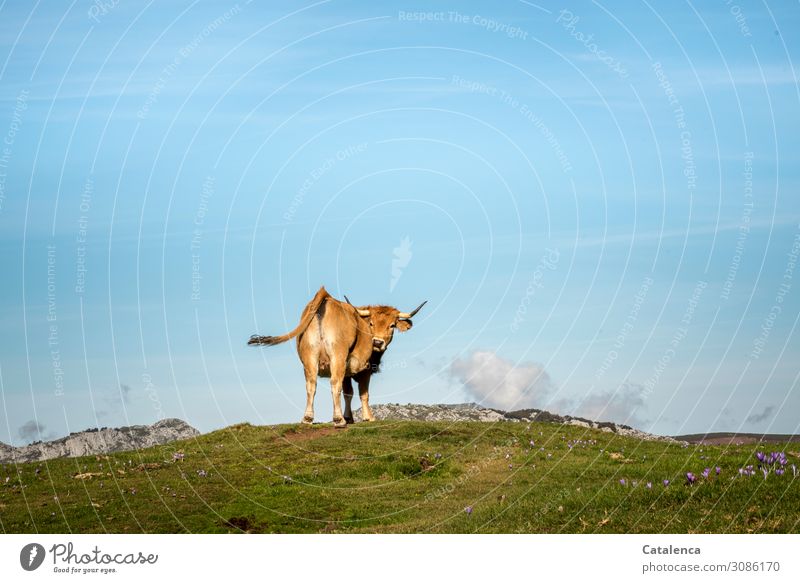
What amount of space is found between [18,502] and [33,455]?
520 inches

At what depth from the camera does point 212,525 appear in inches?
850

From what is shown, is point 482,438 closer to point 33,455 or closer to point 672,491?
point 672,491

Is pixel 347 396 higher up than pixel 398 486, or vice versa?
pixel 347 396

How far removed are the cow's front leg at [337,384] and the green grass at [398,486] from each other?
2.33ft

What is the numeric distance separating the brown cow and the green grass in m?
1.53

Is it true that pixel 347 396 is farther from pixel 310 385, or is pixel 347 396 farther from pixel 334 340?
pixel 334 340

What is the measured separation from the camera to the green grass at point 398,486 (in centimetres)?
1814

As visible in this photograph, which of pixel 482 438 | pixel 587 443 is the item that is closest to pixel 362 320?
pixel 482 438

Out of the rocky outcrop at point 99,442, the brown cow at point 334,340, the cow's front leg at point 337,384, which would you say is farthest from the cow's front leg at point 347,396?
the rocky outcrop at point 99,442

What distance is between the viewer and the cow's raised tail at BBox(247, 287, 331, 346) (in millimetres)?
30125

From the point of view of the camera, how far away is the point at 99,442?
37.3m
